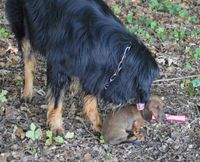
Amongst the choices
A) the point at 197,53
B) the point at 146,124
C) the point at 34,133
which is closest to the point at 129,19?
the point at 197,53

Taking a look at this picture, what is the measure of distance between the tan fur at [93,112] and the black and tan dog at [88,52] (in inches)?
5.4

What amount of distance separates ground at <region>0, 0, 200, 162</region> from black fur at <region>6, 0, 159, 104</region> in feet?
2.03

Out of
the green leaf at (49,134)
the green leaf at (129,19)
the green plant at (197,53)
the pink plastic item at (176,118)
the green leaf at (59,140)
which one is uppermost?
the green leaf at (129,19)

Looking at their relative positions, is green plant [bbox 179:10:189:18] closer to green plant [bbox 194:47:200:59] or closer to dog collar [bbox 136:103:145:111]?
green plant [bbox 194:47:200:59]

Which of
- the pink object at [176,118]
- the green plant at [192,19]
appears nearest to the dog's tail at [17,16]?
the pink object at [176,118]

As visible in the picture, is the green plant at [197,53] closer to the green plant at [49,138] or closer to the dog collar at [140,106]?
the dog collar at [140,106]

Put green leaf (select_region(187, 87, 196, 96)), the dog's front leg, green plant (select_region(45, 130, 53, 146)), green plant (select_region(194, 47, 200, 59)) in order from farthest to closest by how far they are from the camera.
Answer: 1. green plant (select_region(194, 47, 200, 59))
2. green leaf (select_region(187, 87, 196, 96))
3. green plant (select_region(45, 130, 53, 146))
4. the dog's front leg

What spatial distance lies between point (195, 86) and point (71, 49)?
2362mm

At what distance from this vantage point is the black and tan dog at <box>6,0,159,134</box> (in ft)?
13.9

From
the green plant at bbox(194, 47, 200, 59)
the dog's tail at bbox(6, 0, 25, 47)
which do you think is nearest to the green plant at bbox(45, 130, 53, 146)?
the dog's tail at bbox(6, 0, 25, 47)

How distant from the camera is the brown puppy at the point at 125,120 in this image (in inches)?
188

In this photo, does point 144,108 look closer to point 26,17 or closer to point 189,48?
point 26,17

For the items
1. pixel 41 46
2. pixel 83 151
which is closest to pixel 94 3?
pixel 41 46

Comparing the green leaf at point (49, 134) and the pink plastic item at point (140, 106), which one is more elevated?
the pink plastic item at point (140, 106)
